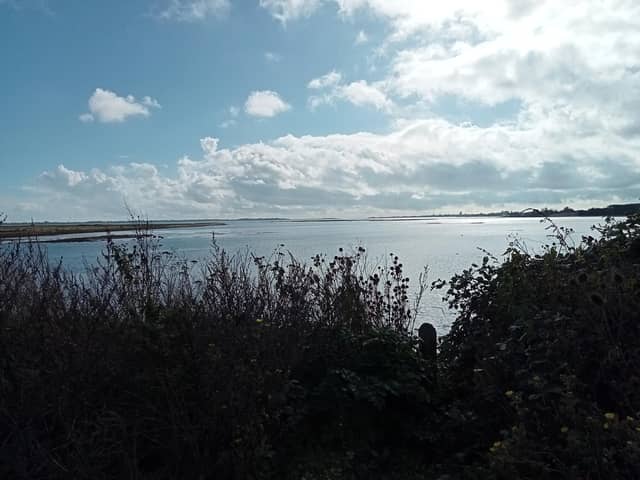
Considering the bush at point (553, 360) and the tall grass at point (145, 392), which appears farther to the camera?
the tall grass at point (145, 392)

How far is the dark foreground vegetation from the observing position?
10.5 ft

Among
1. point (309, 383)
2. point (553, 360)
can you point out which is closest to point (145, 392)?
point (309, 383)

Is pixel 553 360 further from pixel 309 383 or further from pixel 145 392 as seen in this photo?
pixel 145 392

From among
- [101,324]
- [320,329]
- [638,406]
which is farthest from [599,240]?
[101,324]

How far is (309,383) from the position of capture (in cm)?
457

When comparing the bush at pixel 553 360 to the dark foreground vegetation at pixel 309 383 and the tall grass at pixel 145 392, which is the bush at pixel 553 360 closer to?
the dark foreground vegetation at pixel 309 383

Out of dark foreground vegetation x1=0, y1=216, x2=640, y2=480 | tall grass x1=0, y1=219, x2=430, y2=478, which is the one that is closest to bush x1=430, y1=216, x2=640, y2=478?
dark foreground vegetation x1=0, y1=216, x2=640, y2=480

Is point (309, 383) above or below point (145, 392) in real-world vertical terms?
below

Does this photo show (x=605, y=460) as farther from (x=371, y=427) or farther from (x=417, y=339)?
(x=417, y=339)

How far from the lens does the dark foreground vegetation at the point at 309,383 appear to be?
3186 millimetres

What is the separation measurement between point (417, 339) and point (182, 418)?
9.30 ft

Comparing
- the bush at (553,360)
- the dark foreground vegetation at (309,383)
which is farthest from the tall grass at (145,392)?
the bush at (553,360)

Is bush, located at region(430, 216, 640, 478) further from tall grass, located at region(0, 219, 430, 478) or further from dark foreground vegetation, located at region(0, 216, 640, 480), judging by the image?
tall grass, located at region(0, 219, 430, 478)

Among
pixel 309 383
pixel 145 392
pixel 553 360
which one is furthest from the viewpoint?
pixel 309 383
